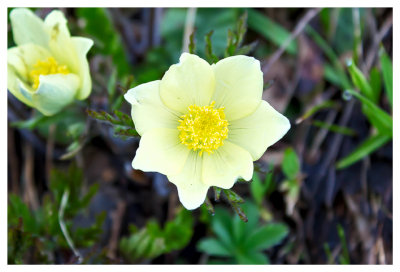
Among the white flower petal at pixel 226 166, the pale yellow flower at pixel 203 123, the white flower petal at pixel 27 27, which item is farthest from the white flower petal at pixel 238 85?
the white flower petal at pixel 27 27

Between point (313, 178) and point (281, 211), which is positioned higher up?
point (313, 178)

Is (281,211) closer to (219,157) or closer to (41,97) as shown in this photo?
(219,157)

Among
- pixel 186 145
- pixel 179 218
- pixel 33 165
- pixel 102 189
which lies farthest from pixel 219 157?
pixel 33 165

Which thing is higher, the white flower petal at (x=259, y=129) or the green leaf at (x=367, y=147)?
the white flower petal at (x=259, y=129)

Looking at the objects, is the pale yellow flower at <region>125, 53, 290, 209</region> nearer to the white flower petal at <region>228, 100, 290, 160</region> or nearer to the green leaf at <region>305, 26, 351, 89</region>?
the white flower petal at <region>228, 100, 290, 160</region>

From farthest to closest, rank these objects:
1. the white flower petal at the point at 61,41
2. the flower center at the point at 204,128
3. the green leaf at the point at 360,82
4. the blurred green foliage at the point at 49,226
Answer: the green leaf at the point at 360,82 < the blurred green foliage at the point at 49,226 < the white flower petal at the point at 61,41 < the flower center at the point at 204,128

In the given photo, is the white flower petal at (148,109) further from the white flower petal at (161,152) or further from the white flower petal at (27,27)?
the white flower petal at (27,27)

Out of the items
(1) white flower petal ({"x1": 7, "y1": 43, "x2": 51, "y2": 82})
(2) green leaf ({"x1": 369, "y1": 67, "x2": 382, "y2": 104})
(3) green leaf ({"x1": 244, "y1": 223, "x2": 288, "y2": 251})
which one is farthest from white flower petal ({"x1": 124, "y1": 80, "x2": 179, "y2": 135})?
(2) green leaf ({"x1": 369, "y1": 67, "x2": 382, "y2": 104})
